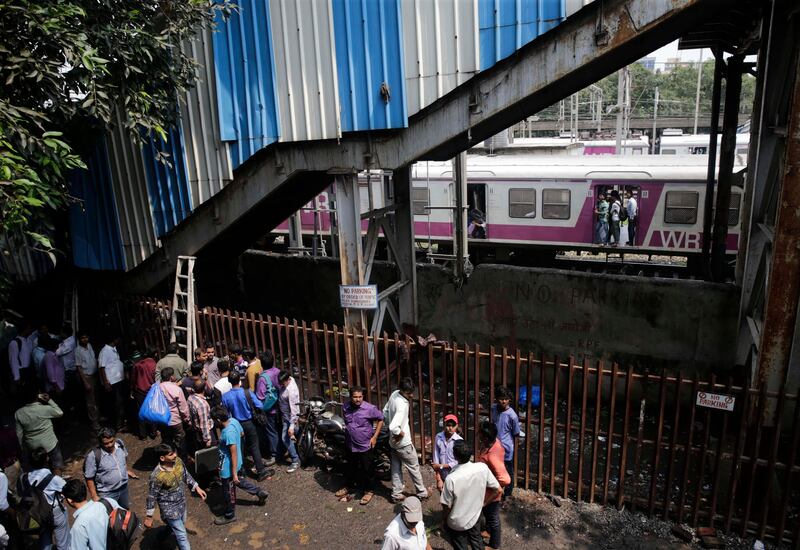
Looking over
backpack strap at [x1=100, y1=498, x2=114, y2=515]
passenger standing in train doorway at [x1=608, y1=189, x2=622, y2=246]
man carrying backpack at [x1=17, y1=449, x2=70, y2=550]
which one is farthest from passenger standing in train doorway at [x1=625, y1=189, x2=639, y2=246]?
man carrying backpack at [x1=17, y1=449, x2=70, y2=550]

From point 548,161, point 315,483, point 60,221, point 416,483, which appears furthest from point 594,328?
point 60,221

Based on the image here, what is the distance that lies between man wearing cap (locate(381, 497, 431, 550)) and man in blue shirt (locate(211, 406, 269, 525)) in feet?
7.97

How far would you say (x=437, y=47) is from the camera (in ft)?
22.8

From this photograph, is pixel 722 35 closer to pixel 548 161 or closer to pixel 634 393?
pixel 634 393

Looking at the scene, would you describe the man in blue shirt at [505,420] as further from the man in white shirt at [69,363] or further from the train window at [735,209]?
the train window at [735,209]

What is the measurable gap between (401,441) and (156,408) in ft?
10.2

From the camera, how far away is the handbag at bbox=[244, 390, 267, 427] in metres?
6.65

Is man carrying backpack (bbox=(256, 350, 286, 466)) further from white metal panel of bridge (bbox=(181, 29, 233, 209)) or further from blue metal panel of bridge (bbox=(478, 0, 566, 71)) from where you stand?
blue metal panel of bridge (bbox=(478, 0, 566, 71))

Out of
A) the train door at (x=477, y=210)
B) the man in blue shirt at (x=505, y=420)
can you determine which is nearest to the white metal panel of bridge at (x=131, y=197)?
the man in blue shirt at (x=505, y=420)

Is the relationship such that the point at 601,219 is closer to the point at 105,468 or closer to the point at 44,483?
the point at 105,468

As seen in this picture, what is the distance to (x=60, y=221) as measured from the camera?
10.6m

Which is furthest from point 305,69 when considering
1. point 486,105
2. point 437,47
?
point 486,105

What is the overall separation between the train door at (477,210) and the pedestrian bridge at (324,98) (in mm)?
7282

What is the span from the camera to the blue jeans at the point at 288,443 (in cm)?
715
